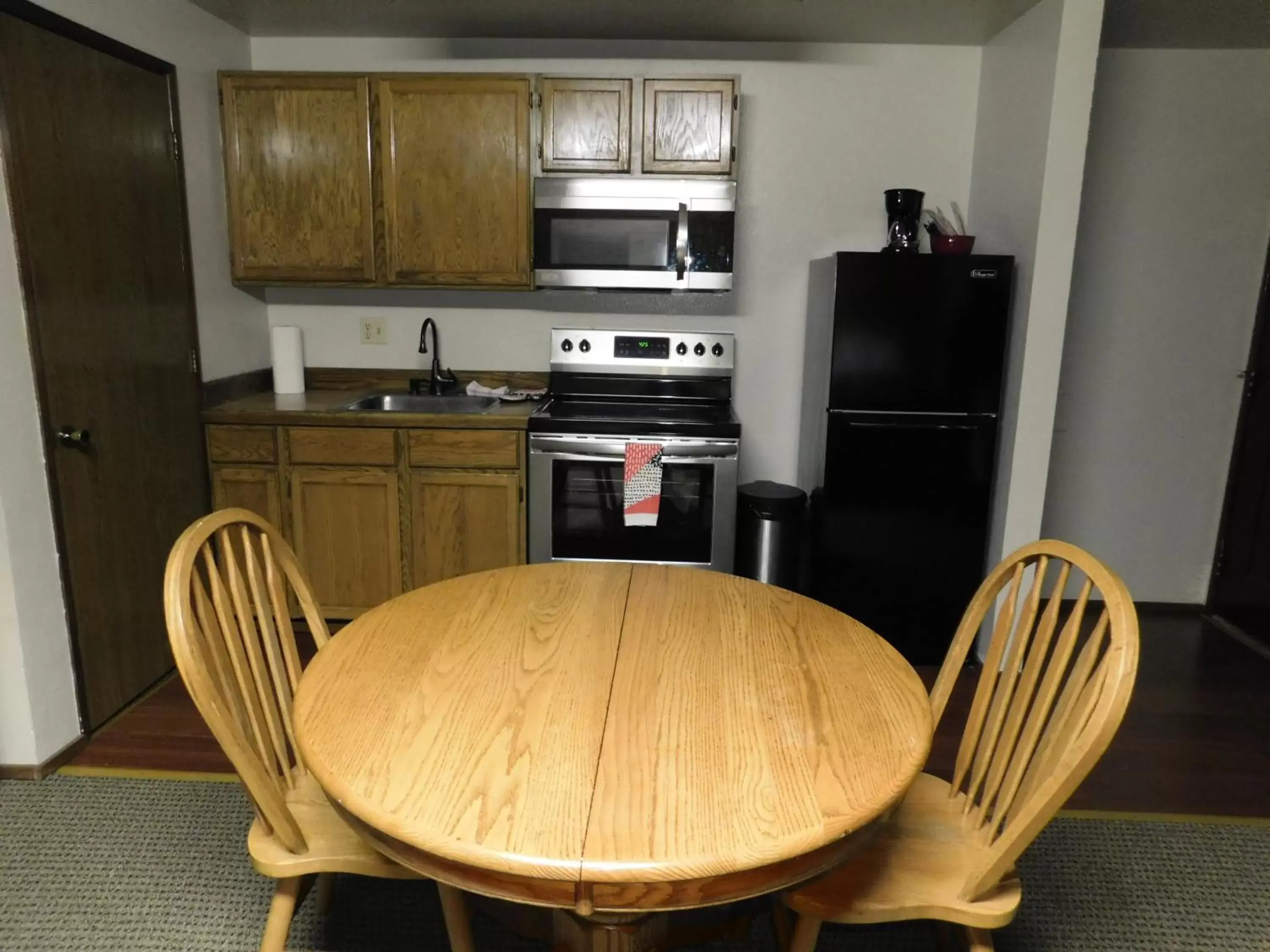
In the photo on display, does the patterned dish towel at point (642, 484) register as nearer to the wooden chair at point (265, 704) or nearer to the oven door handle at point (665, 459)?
the oven door handle at point (665, 459)

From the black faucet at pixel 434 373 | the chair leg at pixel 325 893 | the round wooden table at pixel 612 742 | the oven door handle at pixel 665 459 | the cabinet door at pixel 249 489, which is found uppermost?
the black faucet at pixel 434 373

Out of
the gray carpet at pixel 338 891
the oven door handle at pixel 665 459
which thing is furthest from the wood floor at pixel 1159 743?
the oven door handle at pixel 665 459

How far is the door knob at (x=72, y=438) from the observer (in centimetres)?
226

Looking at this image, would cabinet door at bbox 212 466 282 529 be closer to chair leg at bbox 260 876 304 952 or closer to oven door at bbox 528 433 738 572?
oven door at bbox 528 433 738 572

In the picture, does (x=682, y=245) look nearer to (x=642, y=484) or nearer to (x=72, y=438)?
(x=642, y=484)

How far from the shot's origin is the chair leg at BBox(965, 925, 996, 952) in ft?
4.05

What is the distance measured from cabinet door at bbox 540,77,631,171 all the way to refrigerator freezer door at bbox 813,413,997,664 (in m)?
1.24

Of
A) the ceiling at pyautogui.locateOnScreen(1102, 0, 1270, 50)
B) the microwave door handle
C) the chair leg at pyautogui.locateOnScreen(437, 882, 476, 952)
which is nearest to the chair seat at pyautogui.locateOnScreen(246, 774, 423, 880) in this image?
the chair leg at pyautogui.locateOnScreen(437, 882, 476, 952)

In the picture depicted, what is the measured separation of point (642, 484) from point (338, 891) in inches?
59.9

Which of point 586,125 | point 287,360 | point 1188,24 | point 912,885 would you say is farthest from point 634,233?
point 912,885

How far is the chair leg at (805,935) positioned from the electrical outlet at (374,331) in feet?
9.33

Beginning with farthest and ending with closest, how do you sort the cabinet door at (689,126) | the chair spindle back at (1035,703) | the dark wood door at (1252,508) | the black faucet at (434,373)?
1. the black faucet at (434,373)
2. the dark wood door at (1252,508)
3. the cabinet door at (689,126)
4. the chair spindle back at (1035,703)

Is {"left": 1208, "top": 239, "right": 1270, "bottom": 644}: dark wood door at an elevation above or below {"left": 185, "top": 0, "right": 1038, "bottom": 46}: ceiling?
below

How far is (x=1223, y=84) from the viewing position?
3145 mm
